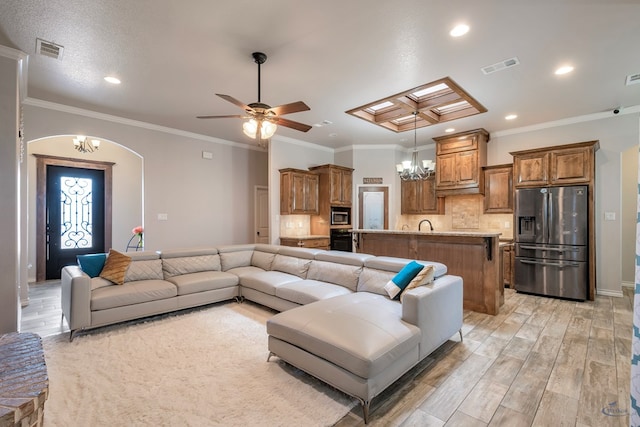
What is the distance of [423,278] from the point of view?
2750mm

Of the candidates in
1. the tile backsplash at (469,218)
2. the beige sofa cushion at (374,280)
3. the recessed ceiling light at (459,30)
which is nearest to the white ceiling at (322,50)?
the recessed ceiling light at (459,30)

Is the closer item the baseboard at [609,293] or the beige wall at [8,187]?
the beige wall at [8,187]

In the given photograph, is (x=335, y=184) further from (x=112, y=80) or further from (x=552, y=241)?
(x=112, y=80)

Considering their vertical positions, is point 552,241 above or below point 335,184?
below

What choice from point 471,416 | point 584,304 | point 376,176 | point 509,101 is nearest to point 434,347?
point 471,416

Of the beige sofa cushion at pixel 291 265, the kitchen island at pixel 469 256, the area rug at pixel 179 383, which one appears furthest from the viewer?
the beige sofa cushion at pixel 291 265

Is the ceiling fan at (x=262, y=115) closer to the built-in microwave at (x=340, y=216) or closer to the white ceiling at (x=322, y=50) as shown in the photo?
the white ceiling at (x=322, y=50)

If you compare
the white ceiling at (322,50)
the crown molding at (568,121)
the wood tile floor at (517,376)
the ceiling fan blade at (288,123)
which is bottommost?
the wood tile floor at (517,376)

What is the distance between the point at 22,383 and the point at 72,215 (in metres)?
5.97

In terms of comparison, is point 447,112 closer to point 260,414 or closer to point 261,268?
point 261,268

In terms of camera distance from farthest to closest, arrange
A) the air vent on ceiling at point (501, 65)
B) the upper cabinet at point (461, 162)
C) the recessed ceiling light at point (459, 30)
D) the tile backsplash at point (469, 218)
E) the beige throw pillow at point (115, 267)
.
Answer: the tile backsplash at point (469, 218), the upper cabinet at point (461, 162), the beige throw pillow at point (115, 267), the air vent on ceiling at point (501, 65), the recessed ceiling light at point (459, 30)

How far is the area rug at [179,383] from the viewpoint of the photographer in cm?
191

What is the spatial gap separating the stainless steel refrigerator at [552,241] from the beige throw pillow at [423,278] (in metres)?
3.18

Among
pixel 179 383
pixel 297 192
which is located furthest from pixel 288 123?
pixel 297 192
